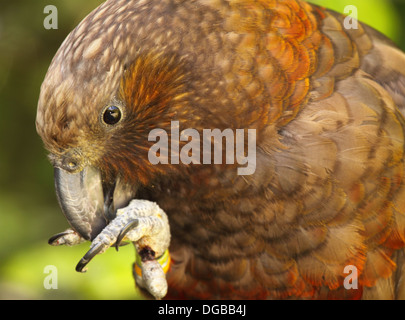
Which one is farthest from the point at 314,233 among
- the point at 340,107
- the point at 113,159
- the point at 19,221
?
the point at 19,221

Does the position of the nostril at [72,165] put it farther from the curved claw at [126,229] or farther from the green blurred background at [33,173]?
the green blurred background at [33,173]

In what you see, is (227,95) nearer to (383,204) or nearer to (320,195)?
(320,195)

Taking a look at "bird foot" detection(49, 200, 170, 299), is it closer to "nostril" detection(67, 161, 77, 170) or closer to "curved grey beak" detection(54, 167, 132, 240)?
"curved grey beak" detection(54, 167, 132, 240)

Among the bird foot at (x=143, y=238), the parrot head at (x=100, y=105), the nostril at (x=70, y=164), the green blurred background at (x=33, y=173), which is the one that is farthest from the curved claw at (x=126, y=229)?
the green blurred background at (x=33, y=173)

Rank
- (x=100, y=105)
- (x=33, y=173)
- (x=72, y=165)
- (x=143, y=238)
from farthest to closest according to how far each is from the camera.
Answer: (x=33, y=173) → (x=143, y=238) → (x=72, y=165) → (x=100, y=105)

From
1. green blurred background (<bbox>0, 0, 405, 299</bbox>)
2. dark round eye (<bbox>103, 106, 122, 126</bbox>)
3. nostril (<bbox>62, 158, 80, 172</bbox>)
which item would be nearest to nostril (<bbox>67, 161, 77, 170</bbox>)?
nostril (<bbox>62, 158, 80, 172</bbox>)

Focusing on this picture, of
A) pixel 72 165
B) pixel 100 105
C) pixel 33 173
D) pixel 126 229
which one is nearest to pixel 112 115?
pixel 100 105

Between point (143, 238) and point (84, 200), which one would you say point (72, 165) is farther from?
point (143, 238)
